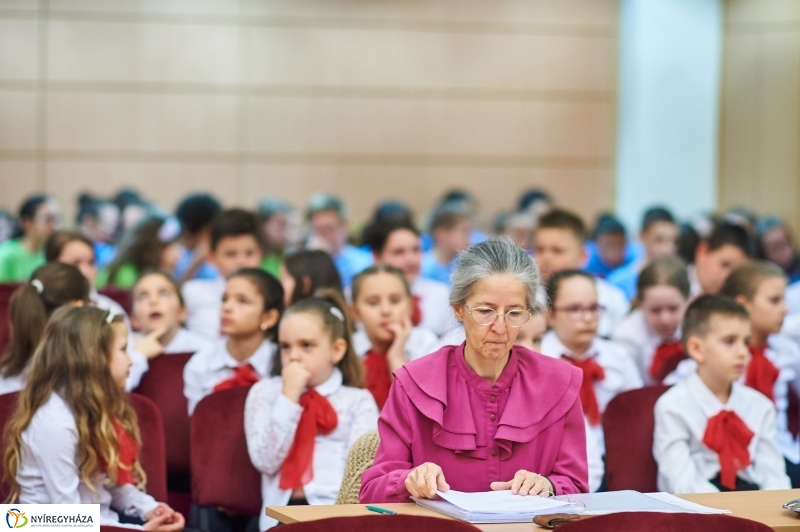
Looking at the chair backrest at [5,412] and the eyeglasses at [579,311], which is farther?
the eyeglasses at [579,311]

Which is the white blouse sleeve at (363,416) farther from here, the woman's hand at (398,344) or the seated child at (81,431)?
the seated child at (81,431)

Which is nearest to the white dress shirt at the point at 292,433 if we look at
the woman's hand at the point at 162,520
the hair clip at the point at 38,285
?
the woman's hand at the point at 162,520

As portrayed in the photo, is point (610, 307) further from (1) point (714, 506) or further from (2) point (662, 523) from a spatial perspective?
(2) point (662, 523)

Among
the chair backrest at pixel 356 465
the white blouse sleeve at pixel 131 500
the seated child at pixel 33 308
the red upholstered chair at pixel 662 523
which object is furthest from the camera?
the seated child at pixel 33 308

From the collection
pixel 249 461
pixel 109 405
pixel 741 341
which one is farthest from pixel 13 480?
pixel 741 341

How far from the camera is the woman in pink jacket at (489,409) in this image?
2602mm

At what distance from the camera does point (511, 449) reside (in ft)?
8.59

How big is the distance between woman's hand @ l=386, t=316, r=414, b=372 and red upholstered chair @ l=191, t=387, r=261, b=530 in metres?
0.85

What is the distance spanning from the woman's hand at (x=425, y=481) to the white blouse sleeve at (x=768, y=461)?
65.9 inches

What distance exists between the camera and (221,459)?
11.7 ft

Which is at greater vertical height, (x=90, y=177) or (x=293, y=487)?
(x=90, y=177)

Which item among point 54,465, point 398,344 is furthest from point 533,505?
point 398,344

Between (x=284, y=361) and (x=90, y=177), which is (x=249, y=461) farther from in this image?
(x=90, y=177)

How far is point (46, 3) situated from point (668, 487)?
27.5ft
